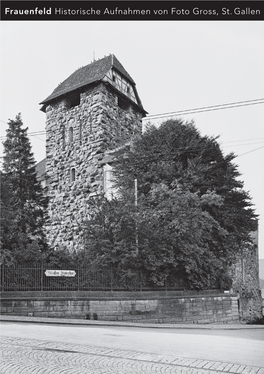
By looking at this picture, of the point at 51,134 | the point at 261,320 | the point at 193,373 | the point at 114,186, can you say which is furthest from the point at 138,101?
the point at 193,373

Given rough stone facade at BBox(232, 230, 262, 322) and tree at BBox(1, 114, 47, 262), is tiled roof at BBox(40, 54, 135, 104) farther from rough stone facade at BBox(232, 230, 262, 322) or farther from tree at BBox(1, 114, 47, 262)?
rough stone facade at BBox(232, 230, 262, 322)

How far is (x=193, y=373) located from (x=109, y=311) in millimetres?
12256

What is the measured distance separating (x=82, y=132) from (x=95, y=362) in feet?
85.8

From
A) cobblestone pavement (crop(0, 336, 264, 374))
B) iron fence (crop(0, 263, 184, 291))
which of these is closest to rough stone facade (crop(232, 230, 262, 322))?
iron fence (crop(0, 263, 184, 291))

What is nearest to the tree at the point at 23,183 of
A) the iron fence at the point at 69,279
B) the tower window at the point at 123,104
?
the iron fence at the point at 69,279

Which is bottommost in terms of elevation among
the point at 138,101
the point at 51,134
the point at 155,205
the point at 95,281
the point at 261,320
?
the point at 261,320

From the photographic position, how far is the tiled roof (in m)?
32.1

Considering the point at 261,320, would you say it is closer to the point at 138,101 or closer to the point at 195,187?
the point at 195,187

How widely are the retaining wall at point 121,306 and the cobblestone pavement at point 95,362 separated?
788 cm

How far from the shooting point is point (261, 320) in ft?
75.5

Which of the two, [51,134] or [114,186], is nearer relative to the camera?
[114,186]

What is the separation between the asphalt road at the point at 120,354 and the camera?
6.37 m

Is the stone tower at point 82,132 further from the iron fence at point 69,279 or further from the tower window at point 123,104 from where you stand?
the iron fence at point 69,279

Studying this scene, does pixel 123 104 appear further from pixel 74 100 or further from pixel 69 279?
pixel 69 279
